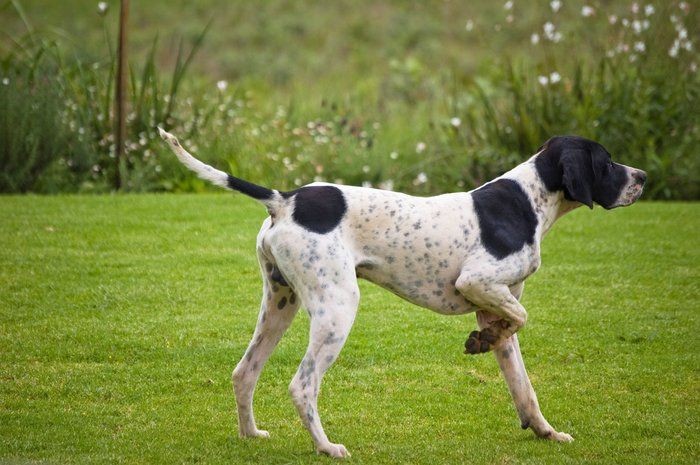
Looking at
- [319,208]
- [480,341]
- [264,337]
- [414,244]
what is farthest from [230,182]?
[480,341]

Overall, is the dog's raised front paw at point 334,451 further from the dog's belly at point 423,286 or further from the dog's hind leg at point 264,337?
the dog's belly at point 423,286

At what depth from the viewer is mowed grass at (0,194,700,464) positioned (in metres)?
5.60

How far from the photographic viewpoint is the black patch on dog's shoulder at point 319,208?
521 cm

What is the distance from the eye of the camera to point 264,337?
555 cm

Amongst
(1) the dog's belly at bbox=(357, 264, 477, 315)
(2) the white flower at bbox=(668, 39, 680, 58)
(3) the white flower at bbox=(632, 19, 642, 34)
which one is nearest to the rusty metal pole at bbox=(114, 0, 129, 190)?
(3) the white flower at bbox=(632, 19, 642, 34)

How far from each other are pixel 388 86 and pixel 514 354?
42.0 feet

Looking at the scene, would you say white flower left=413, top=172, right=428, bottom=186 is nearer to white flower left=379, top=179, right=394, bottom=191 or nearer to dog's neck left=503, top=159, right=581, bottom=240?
white flower left=379, top=179, right=394, bottom=191

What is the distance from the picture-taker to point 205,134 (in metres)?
12.5

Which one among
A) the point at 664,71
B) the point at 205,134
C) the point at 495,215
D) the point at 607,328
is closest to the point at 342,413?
the point at 495,215

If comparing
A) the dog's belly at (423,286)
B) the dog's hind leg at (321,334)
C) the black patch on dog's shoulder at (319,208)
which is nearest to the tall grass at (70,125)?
the black patch on dog's shoulder at (319,208)

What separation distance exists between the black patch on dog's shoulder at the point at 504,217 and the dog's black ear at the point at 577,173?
230 mm

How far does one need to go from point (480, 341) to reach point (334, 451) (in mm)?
941

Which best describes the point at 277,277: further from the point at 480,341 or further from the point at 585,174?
the point at 585,174

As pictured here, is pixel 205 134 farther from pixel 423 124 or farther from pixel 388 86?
pixel 388 86
